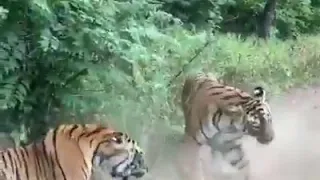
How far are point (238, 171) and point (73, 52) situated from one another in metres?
1.38

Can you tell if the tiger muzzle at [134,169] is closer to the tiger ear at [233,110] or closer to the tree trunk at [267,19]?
the tiger ear at [233,110]

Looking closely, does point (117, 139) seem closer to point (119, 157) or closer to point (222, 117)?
point (119, 157)

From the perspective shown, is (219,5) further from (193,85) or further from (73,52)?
(73,52)

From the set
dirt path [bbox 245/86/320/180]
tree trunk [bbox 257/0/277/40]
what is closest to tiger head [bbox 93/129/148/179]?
dirt path [bbox 245/86/320/180]

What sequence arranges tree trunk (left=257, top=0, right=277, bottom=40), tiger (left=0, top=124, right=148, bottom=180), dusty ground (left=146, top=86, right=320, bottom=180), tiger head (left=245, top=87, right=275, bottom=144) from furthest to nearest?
tree trunk (left=257, top=0, right=277, bottom=40), dusty ground (left=146, top=86, right=320, bottom=180), tiger head (left=245, top=87, right=275, bottom=144), tiger (left=0, top=124, right=148, bottom=180)

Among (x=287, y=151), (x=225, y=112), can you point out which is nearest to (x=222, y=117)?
(x=225, y=112)

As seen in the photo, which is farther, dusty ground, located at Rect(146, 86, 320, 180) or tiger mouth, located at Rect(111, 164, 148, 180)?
dusty ground, located at Rect(146, 86, 320, 180)

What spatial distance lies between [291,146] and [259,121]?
1029mm

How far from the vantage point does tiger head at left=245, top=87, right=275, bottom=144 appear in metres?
4.37

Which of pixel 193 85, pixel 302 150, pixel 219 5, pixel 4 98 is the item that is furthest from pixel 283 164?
pixel 219 5

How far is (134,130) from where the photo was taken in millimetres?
5051

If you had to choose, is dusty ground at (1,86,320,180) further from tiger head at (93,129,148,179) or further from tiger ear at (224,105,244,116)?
tiger head at (93,129,148,179)

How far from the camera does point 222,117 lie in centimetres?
446

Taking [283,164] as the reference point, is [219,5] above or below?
below
